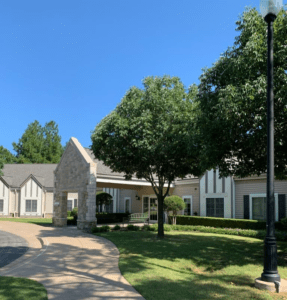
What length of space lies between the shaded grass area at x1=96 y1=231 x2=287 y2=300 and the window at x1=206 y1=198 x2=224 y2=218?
26.4ft

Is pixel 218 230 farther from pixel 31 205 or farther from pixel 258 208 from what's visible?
pixel 31 205

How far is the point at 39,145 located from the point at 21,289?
57.2m

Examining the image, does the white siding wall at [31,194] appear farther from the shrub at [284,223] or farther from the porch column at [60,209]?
the shrub at [284,223]

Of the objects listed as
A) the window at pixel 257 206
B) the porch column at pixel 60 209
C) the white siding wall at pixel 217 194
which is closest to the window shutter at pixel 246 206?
the window at pixel 257 206

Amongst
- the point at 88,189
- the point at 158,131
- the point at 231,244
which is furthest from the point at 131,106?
the point at 231,244

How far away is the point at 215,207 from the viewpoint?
2359cm

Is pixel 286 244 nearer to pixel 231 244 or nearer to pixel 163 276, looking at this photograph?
pixel 231 244

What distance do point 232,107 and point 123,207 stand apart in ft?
94.6

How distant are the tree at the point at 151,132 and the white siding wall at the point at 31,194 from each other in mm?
23074

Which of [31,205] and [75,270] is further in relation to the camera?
[31,205]

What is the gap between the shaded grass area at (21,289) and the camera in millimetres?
6426

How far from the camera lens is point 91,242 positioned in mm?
14656

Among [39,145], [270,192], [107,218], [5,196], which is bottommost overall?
[107,218]

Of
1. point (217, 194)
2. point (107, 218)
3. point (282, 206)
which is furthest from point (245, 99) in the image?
point (107, 218)
